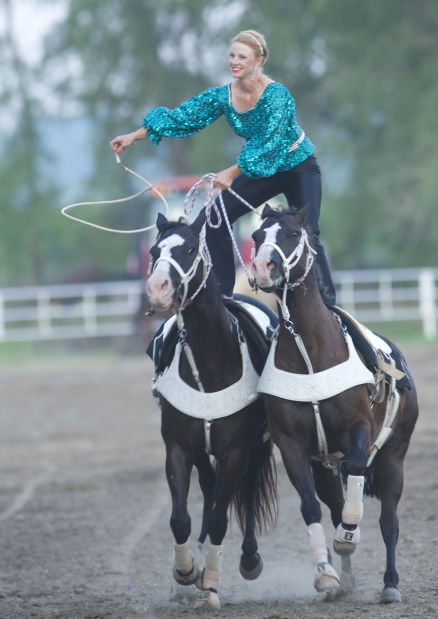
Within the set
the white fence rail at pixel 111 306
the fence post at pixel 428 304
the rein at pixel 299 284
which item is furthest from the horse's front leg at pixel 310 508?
the fence post at pixel 428 304

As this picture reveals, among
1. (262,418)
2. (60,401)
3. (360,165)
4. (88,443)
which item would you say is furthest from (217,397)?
(360,165)

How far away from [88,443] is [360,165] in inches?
612

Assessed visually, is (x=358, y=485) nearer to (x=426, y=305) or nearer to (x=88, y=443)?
(x=88, y=443)

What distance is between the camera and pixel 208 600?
4.88 meters

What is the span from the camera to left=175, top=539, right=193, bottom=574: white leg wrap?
497 cm

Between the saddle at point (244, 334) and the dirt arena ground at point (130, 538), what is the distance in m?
1.22

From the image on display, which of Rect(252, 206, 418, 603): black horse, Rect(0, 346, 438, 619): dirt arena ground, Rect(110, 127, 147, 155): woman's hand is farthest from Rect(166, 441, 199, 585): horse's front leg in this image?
Rect(110, 127, 147, 155): woman's hand

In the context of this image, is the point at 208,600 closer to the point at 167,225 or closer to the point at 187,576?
the point at 187,576

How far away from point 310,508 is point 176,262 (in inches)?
50.2

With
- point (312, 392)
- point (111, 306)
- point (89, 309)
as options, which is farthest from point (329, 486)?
point (111, 306)

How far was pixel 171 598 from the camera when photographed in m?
5.25

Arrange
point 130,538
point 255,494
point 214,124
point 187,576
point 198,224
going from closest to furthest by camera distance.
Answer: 1. point 198,224
2. point 187,576
3. point 255,494
4. point 130,538
5. point 214,124

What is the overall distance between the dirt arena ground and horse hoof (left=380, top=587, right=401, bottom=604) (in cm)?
6

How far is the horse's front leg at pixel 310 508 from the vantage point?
4520mm
